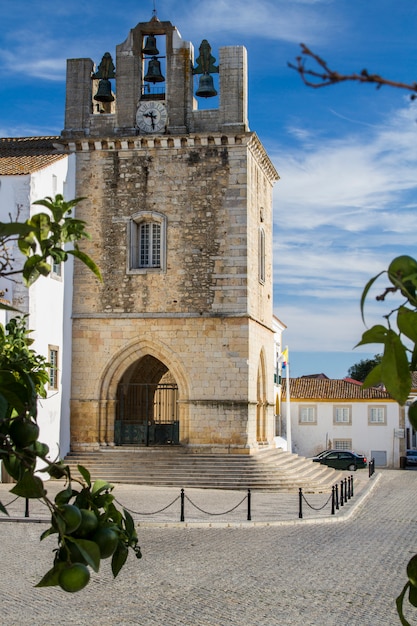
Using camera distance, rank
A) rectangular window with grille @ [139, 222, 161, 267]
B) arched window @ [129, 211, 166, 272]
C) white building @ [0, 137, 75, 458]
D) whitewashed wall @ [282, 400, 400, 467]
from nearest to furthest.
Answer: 1. white building @ [0, 137, 75, 458]
2. arched window @ [129, 211, 166, 272]
3. rectangular window with grille @ [139, 222, 161, 267]
4. whitewashed wall @ [282, 400, 400, 467]

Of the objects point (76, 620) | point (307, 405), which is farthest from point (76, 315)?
point (307, 405)

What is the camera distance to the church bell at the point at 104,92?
2691cm

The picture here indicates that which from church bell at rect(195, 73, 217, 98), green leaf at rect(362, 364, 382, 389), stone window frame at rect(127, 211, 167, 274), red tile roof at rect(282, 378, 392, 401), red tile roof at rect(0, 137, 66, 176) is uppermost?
church bell at rect(195, 73, 217, 98)

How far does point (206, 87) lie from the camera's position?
85.6 feet

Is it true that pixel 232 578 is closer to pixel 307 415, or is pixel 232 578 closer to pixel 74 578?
pixel 74 578

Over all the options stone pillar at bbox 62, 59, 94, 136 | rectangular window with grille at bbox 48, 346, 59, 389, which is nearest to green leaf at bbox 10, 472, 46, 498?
rectangular window with grille at bbox 48, 346, 59, 389

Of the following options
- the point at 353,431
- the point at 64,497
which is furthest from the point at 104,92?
the point at 64,497

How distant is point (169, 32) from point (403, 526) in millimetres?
15803

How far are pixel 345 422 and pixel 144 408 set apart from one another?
764 inches

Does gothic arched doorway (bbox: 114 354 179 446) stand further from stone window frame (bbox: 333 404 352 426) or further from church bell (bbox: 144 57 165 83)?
stone window frame (bbox: 333 404 352 426)

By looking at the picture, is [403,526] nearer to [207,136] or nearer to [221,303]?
[221,303]

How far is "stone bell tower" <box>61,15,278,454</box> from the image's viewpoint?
25875 millimetres

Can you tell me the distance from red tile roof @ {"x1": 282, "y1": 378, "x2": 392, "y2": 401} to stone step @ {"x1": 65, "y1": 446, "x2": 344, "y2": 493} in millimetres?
20949

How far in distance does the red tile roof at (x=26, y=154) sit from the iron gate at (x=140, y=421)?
686 cm
